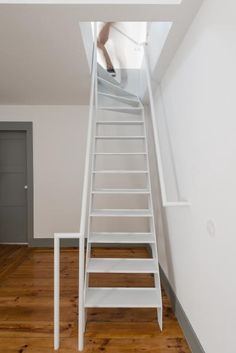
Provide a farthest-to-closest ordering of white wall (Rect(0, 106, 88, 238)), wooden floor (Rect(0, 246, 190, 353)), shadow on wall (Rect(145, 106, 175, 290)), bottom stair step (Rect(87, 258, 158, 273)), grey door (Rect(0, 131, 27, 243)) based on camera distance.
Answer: grey door (Rect(0, 131, 27, 243)) < white wall (Rect(0, 106, 88, 238)) < shadow on wall (Rect(145, 106, 175, 290)) < bottom stair step (Rect(87, 258, 158, 273)) < wooden floor (Rect(0, 246, 190, 353))

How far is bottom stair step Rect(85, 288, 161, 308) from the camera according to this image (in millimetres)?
2104

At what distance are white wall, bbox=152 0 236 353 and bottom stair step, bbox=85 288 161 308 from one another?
258 mm

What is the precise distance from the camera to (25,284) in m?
2.96

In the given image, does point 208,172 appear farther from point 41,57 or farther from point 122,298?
point 41,57

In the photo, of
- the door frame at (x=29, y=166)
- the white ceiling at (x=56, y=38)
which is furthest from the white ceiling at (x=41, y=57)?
the door frame at (x=29, y=166)

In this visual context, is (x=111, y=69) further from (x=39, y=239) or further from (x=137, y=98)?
(x=39, y=239)

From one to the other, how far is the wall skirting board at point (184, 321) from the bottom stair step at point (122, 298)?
217 mm

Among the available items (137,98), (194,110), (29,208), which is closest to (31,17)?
(194,110)

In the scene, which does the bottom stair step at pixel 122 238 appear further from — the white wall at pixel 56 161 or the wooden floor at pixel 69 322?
the white wall at pixel 56 161

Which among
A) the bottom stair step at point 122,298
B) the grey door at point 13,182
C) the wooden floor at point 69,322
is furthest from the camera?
the grey door at point 13,182

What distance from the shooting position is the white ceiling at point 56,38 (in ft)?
5.81

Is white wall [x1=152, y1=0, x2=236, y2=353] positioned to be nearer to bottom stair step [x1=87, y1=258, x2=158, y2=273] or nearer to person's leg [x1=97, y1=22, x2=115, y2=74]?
bottom stair step [x1=87, y1=258, x2=158, y2=273]

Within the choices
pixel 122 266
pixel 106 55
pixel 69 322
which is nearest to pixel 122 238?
pixel 122 266

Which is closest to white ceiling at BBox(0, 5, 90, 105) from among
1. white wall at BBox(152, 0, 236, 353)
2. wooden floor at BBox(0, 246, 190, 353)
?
white wall at BBox(152, 0, 236, 353)
